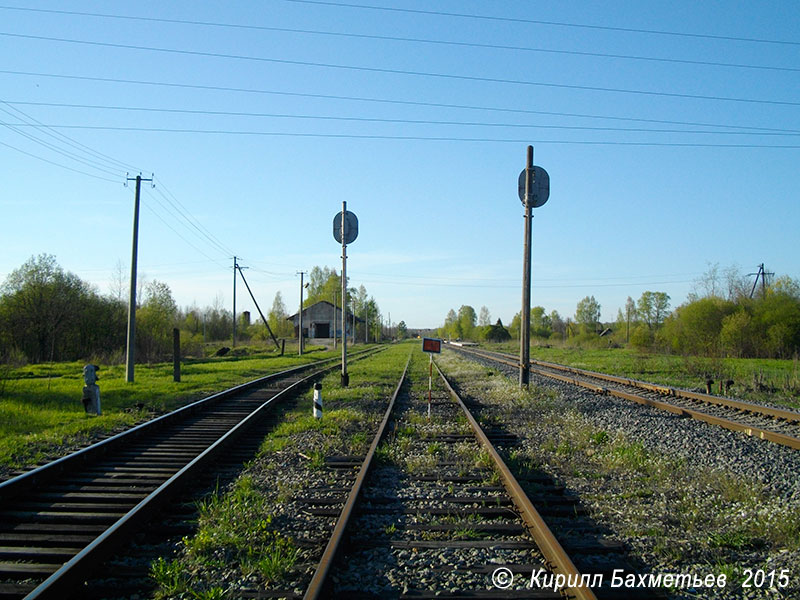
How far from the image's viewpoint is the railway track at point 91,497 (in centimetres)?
445

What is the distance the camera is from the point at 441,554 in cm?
481

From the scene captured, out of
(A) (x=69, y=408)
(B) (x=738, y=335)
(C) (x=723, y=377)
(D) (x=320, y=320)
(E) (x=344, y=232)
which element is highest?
(E) (x=344, y=232)

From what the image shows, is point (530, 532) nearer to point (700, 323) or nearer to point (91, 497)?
point (91, 497)

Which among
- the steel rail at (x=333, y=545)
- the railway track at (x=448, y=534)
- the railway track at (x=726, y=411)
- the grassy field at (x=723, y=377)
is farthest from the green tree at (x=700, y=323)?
the steel rail at (x=333, y=545)

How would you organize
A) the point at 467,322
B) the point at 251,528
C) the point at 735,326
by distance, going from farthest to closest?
the point at 467,322, the point at 735,326, the point at 251,528

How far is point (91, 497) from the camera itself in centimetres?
646

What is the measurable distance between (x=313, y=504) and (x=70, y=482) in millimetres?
3183

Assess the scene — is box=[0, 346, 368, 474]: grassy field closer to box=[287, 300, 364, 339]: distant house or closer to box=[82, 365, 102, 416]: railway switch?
box=[82, 365, 102, 416]: railway switch

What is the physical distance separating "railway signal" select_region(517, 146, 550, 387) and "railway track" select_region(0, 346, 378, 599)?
8.97 metres

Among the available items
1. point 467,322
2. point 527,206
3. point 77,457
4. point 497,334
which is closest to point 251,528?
point 77,457

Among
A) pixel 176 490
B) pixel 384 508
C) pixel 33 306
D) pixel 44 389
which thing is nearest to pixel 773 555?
pixel 384 508

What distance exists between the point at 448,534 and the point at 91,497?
3930mm

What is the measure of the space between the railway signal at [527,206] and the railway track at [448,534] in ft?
30.0

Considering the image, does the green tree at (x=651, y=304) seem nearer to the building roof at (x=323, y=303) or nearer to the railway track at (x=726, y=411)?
the building roof at (x=323, y=303)
